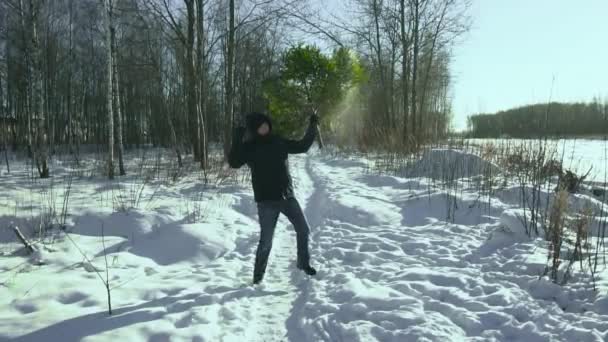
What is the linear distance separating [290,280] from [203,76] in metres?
11.3

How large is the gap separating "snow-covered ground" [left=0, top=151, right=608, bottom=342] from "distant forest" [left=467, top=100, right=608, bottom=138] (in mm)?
1519

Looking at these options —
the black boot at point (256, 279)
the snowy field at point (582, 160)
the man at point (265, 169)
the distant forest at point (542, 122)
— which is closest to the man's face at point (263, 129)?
the man at point (265, 169)

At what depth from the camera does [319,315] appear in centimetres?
327

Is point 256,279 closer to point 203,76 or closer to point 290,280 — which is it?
point 290,280

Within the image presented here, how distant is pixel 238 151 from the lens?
4.00 metres

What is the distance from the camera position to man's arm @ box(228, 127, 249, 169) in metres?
3.98

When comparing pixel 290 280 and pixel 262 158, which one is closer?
pixel 262 158

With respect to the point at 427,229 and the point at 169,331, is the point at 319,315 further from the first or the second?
the point at 427,229

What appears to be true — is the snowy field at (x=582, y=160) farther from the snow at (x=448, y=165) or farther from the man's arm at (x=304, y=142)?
the man's arm at (x=304, y=142)

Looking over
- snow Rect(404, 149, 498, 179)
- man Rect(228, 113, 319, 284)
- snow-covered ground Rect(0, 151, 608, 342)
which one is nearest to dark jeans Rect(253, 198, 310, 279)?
man Rect(228, 113, 319, 284)

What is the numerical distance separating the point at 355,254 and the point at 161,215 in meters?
3.26

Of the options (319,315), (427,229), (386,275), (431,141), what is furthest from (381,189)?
(431,141)

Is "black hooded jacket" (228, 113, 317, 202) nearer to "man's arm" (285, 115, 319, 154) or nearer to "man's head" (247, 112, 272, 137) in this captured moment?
"man's head" (247, 112, 272, 137)

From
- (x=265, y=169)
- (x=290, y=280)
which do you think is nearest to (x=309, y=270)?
(x=290, y=280)
